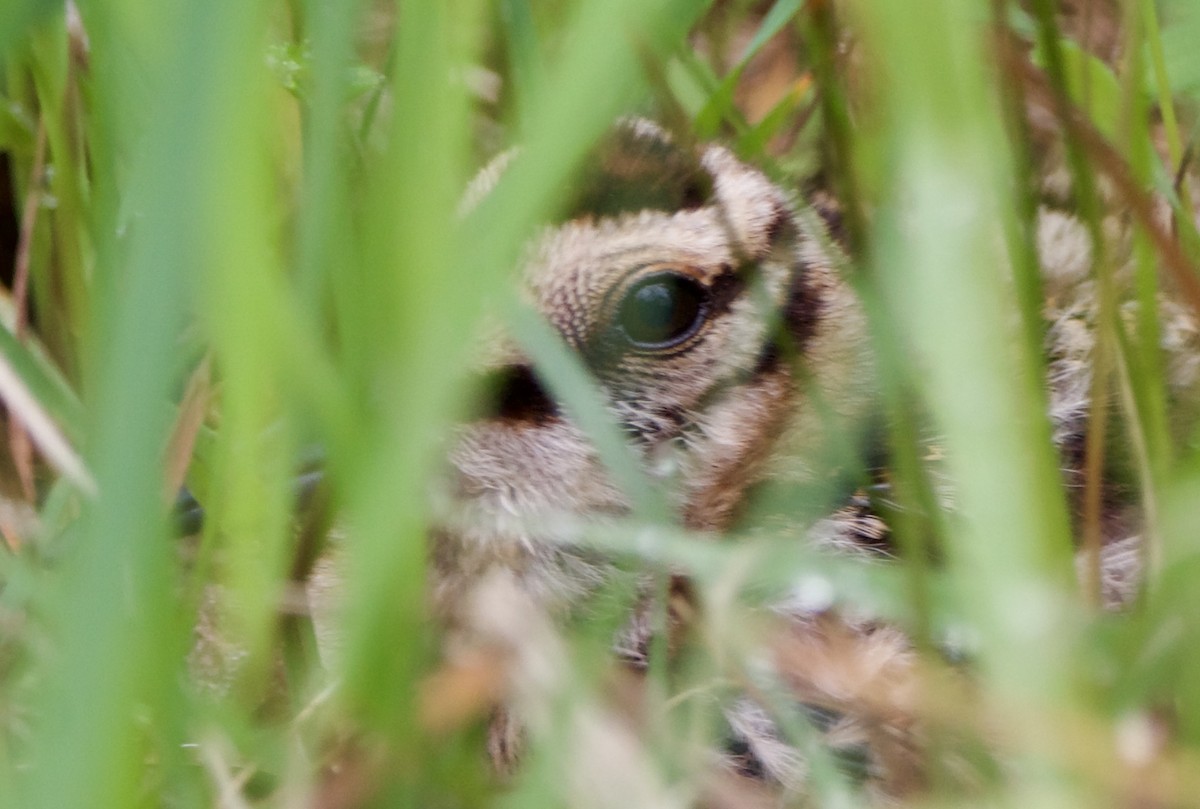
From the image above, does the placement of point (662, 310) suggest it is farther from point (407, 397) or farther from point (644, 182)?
point (407, 397)

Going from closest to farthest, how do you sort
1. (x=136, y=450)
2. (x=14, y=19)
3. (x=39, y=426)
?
(x=136, y=450)
(x=14, y=19)
(x=39, y=426)

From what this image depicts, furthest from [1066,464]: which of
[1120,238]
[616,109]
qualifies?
[616,109]

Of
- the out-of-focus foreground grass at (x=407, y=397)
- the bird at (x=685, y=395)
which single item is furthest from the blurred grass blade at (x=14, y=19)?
the bird at (x=685, y=395)

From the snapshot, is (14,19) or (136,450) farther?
(14,19)

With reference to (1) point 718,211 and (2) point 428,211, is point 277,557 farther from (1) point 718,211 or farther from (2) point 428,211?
(1) point 718,211

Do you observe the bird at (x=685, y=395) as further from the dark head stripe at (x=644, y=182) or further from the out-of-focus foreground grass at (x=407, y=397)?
the out-of-focus foreground grass at (x=407, y=397)

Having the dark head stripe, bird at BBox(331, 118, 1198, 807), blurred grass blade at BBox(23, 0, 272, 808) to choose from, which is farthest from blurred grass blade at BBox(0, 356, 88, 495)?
the dark head stripe

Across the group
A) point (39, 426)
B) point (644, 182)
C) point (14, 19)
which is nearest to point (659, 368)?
point (644, 182)

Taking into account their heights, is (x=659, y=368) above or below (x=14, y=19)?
below
